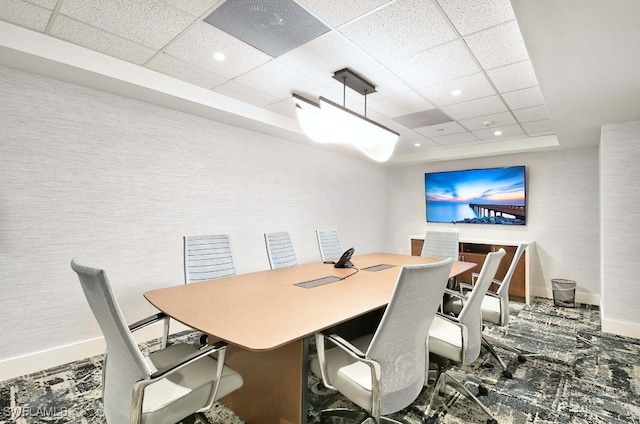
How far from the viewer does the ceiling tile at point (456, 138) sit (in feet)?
15.9

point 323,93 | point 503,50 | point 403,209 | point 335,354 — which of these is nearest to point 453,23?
point 503,50

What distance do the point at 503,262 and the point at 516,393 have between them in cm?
304

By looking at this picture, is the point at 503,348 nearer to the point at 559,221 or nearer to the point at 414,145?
the point at 559,221

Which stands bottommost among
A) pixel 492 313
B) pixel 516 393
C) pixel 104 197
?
pixel 516 393

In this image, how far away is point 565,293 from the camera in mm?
4637

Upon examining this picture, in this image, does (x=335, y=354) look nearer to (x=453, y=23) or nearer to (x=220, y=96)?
(x=453, y=23)

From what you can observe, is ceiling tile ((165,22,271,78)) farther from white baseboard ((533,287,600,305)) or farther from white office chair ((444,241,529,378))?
white baseboard ((533,287,600,305))

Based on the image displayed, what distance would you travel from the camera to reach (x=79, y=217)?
9.18ft

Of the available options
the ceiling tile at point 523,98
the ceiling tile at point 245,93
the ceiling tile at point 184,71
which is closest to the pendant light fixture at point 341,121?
the ceiling tile at point 245,93

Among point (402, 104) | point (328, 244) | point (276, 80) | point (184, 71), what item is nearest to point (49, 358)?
point (184, 71)

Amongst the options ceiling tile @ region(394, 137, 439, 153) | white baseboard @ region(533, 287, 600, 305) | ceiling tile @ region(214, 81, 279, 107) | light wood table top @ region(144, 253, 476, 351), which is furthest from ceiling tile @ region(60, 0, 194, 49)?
white baseboard @ region(533, 287, 600, 305)

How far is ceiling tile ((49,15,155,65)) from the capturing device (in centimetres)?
218

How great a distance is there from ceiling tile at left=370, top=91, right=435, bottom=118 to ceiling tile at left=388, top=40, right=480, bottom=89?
32cm

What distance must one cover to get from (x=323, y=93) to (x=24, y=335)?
3356 millimetres
